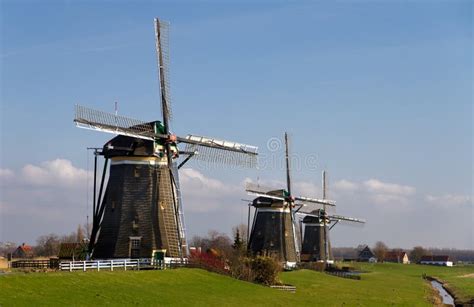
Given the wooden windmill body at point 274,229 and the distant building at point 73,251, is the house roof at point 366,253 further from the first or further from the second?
the distant building at point 73,251

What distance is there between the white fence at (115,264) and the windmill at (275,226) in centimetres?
3131

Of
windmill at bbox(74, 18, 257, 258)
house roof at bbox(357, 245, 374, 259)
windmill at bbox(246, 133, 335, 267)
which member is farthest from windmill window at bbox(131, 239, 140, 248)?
house roof at bbox(357, 245, 374, 259)

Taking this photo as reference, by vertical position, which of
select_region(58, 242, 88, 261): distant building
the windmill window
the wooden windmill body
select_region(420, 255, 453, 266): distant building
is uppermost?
the wooden windmill body

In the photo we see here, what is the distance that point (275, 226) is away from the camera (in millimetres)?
76062

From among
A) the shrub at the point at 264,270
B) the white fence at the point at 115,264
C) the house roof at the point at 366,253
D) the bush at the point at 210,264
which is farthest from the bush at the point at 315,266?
the house roof at the point at 366,253

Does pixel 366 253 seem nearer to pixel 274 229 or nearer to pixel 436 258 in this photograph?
pixel 436 258

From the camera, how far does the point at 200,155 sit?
47.2 metres

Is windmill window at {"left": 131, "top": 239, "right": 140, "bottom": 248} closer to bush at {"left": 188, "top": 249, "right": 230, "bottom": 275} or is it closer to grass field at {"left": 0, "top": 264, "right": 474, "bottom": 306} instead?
grass field at {"left": 0, "top": 264, "right": 474, "bottom": 306}

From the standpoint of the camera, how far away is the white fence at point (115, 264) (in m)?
35.4

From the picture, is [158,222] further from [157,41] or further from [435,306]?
[435,306]

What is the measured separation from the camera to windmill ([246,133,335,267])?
2977 inches

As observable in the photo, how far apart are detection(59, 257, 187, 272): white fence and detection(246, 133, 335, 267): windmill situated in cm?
3131

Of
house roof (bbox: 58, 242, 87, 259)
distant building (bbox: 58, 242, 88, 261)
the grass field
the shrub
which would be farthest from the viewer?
the shrub

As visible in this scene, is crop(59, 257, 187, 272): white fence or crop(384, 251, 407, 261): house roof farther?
crop(384, 251, 407, 261): house roof
